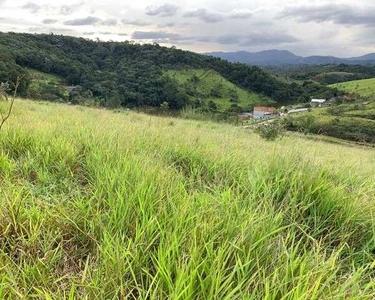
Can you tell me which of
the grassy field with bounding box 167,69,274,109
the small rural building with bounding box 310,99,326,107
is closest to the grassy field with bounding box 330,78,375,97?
the small rural building with bounding box 310,99,326,107

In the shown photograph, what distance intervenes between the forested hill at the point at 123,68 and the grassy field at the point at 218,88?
375 cm

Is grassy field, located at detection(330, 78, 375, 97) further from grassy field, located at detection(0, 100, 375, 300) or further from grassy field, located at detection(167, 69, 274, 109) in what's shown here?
grassy field, located at detection(0, 100, 375, 300)

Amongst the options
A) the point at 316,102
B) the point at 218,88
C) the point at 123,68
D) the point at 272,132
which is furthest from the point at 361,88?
the point at 272,132

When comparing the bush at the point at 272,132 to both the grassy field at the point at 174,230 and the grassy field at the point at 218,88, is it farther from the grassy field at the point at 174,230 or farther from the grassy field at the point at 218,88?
the grassy field at the point at 218,88

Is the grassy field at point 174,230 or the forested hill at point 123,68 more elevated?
the forested hill at point 123,68

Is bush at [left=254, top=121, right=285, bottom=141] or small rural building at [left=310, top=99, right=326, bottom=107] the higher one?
bush at [left=254, top=121, right=285, bottom=141]

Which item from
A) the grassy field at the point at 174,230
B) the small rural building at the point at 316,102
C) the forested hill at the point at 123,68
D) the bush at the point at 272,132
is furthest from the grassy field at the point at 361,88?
the grassy field at the point at 174,230

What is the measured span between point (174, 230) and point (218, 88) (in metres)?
106

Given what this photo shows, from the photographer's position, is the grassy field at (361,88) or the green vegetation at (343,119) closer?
the green vegetation at (343,119)

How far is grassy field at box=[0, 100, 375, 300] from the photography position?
1.39 m

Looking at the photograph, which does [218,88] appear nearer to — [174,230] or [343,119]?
[343,119]

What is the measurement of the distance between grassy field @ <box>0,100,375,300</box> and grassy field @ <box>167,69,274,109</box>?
93.7 meters

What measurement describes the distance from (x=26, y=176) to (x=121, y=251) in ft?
5.30

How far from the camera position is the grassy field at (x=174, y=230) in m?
1.39
